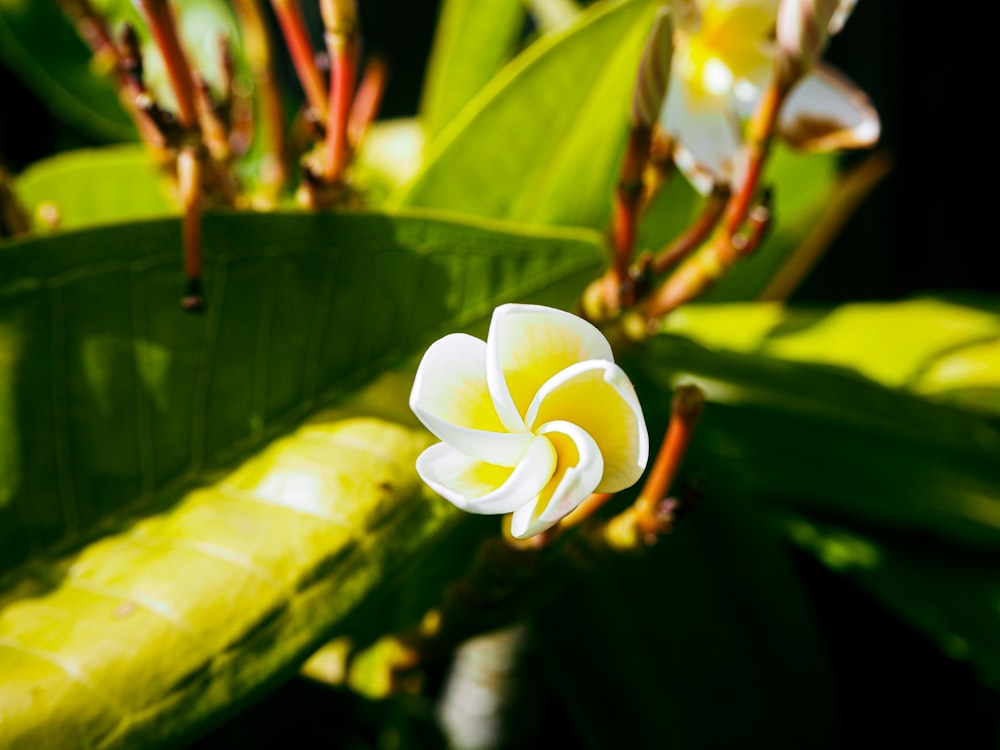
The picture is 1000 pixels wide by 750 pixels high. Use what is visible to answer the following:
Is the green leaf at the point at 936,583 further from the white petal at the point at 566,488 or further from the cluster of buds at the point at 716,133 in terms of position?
the white petal at the point at 566,488

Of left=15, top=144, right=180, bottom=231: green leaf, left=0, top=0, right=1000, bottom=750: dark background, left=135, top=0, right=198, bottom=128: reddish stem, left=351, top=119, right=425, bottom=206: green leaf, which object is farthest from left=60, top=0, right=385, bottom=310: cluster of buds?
left=0, top=0, right=1000, bottom=750: dark background

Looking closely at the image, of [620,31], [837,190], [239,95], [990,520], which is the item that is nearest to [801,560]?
[990,520]

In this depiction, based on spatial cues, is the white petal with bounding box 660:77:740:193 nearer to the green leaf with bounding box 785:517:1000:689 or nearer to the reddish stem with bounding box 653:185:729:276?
the reddish stem with bounding box 653:185:729:276

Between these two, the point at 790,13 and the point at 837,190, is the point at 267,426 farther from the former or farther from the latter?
the point at 837,190

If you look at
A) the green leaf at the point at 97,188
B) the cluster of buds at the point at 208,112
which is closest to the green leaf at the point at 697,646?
the cluster of buds at the point at 208,112

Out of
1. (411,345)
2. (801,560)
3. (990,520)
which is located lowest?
(801,560)

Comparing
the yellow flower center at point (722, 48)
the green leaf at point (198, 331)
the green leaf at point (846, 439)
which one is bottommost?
the green leaf at point (846, 439)
